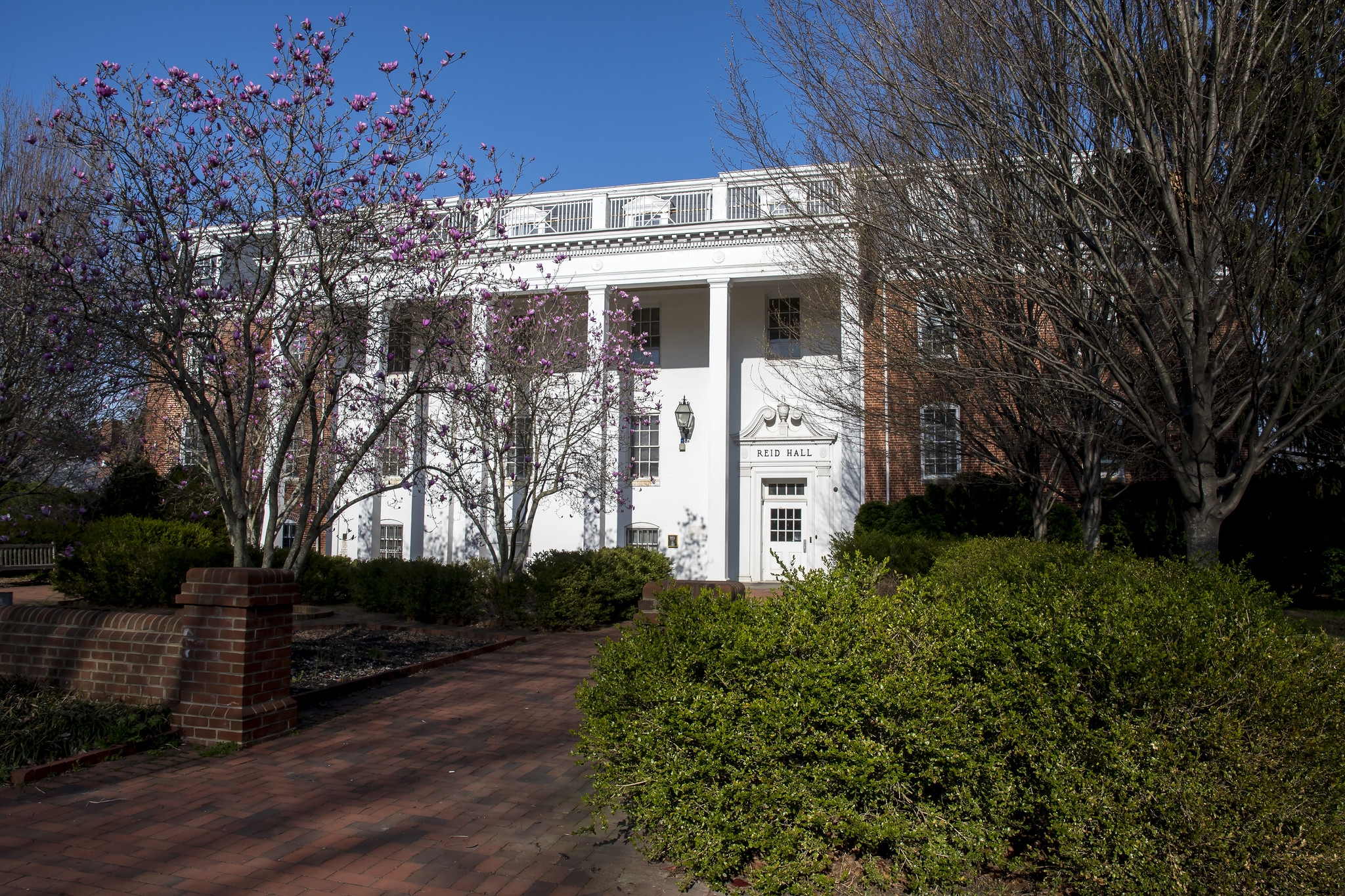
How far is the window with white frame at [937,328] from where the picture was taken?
7316 mm

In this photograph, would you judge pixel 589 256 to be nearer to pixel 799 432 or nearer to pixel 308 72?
pixel 799 432

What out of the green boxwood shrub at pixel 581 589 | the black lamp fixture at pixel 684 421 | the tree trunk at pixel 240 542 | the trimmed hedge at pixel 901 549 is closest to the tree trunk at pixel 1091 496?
the trimmed hedge at pixel 901 549

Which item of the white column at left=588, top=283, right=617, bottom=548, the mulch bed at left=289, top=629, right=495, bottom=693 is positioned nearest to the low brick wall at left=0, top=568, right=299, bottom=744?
the mulch bed at left=289, top=629, right=495, bottom=693

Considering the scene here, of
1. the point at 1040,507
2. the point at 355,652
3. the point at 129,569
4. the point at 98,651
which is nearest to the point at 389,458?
the point at 129,569

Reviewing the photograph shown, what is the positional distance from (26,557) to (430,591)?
1413cm

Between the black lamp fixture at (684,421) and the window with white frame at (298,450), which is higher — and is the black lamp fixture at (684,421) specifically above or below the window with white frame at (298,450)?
above

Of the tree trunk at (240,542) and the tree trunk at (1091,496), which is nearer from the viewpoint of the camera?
the tree trunk at (240,542)

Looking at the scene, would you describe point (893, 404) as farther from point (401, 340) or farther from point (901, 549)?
point (401, 340)

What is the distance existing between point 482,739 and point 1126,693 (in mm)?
4499

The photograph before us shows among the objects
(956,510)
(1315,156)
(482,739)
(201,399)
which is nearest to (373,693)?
(482,739)

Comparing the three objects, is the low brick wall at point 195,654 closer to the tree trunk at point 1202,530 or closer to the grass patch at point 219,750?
the grass patch at point 219,750

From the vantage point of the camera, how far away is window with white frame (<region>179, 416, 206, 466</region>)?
9039mm

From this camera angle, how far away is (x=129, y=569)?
13586 millimetres

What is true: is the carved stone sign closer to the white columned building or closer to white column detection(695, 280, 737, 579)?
the white columned building
